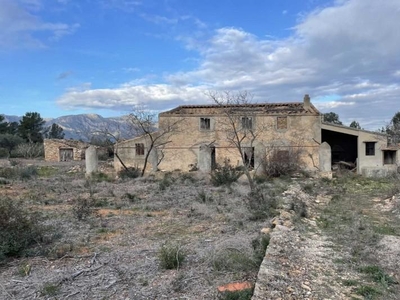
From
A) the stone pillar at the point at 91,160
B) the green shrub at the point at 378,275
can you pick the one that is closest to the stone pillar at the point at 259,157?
the stone pillar at the point at 91,160

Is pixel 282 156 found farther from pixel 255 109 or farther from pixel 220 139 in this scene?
pixel 255 109

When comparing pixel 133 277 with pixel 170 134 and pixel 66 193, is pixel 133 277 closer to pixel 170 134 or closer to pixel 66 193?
pixel 66 193

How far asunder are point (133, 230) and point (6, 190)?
31.6ft

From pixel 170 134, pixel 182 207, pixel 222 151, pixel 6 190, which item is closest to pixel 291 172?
pixel 222 151

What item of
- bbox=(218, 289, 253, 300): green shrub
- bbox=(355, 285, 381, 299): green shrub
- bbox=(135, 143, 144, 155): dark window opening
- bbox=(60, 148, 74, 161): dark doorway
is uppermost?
bbox=(135, 143, 144, 155): dark window opening

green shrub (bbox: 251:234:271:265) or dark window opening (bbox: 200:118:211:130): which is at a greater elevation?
dark window opening (bbox: 200:118:211:130)

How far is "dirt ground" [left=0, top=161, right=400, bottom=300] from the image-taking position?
5.18 metres

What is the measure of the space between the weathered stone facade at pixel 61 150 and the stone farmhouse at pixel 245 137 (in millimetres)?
15548

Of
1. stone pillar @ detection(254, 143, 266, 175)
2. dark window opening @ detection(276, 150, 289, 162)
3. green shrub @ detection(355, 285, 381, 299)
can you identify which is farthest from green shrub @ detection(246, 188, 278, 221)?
dark window opening @ detection(276, 150, 289, 162)

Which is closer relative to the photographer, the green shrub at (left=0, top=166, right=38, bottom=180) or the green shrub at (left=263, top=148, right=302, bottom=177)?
the green shrub at (left=0, top=166, right=38, bottom=180)

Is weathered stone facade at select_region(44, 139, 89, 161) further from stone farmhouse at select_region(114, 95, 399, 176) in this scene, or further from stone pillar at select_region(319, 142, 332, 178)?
stone pillar at select_region(319, 142, 332, 178)

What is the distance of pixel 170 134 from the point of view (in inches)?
1172

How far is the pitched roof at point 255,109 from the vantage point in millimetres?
29094

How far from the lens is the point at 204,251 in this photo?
6.67 m
